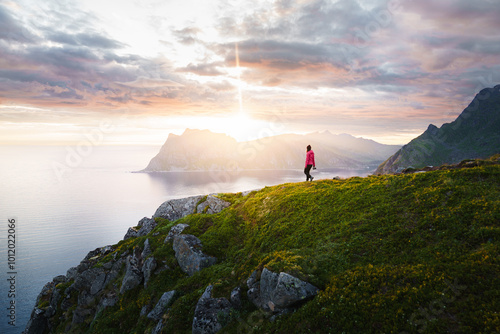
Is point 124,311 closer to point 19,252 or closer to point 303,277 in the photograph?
point 303,277

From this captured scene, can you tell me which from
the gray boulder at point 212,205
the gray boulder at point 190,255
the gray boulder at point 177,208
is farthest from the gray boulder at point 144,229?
the gray boulder at point 190,255

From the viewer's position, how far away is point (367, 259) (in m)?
13.2

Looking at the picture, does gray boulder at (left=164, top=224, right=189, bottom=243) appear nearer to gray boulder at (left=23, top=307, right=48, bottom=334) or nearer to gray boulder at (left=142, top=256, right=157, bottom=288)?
gray boulder at (left=142, top=256, right=157, bottom=288)

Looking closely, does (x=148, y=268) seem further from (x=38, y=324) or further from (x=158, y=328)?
(x=38, y=324)

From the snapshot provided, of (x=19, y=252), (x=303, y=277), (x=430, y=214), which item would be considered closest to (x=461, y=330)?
(x=303, y=277)

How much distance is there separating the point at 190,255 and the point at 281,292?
11.6m

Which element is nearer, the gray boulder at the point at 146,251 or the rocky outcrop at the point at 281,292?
the rocky outcrop at the point at 281,292

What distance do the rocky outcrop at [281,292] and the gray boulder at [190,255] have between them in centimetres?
811

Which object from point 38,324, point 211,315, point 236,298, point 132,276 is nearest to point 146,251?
point 132,276

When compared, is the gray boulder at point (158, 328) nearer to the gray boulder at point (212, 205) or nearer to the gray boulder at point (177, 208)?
the gray boulder at point (212, 205)

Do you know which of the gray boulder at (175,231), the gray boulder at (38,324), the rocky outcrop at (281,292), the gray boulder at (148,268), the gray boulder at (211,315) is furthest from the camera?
the gray boulder at (38,324)

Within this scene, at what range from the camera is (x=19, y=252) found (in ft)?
308

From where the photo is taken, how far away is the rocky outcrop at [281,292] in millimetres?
12320

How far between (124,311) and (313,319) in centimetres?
1764
